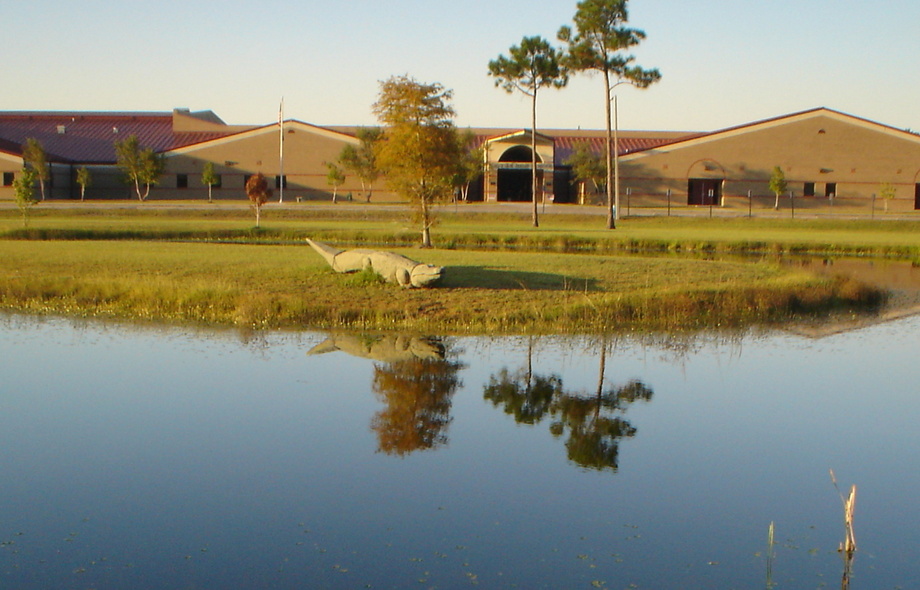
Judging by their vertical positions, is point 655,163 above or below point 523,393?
above

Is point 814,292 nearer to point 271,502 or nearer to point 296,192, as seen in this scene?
point 271,502

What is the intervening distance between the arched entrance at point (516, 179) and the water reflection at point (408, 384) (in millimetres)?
46033

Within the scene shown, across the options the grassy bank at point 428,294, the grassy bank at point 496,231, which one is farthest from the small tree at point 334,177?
the grassy bank at point 428,294

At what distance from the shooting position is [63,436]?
1024 centimetres

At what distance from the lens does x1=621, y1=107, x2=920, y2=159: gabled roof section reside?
5931 cm

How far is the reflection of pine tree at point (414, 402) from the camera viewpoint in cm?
1038

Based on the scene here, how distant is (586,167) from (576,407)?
158ft

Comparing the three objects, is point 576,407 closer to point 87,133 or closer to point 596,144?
point 596,144

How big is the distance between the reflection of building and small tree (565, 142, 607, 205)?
5.15ft

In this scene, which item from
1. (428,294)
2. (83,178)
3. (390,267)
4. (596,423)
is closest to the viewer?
(596,423)

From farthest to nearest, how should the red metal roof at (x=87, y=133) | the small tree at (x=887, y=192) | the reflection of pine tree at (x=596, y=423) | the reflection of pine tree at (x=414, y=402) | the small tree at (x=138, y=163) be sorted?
the red metal roof at (x=87, y=133) → the small tree at (x=887, y=192) → the small tree at (x=138, y=163) → the reflection of pine tree at (x=414, y=402) → the reflection of pine tree at (x=596, y=423)

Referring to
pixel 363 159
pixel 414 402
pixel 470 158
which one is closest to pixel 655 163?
pixel 470 158

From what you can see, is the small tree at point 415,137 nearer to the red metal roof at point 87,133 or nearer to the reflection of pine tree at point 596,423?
the reflection of pine tree at point 596,423

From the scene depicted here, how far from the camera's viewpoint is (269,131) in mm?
62094
